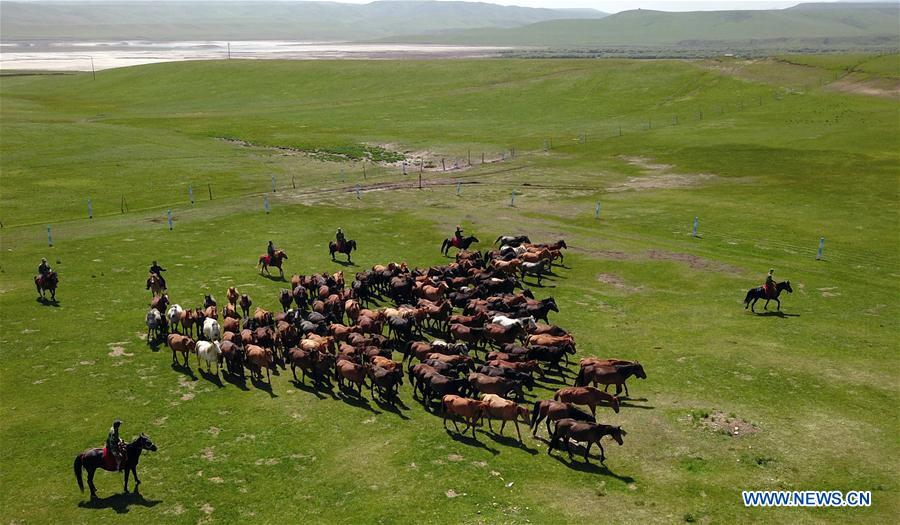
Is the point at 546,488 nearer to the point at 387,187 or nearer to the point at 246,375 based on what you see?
the point at 246,375

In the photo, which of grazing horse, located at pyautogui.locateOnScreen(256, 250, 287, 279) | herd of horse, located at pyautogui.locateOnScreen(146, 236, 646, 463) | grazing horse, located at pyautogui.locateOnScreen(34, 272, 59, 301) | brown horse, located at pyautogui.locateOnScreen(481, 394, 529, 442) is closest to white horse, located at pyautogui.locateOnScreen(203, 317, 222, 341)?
herd of horse, located at pyautogui.locateOnScreen(146, 236, 646, 463)

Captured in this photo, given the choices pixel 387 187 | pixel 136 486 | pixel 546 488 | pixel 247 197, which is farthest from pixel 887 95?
pixel 136 486

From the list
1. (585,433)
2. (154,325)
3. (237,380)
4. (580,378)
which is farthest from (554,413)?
(154,325)

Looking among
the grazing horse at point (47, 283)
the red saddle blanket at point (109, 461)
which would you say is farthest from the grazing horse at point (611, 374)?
the grazing horse at point (47, 283)

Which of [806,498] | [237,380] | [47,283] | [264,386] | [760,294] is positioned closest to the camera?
[806,498]

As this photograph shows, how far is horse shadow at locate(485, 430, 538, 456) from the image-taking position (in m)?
20.3

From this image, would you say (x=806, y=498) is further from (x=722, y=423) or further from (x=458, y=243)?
(x=458, y=243)

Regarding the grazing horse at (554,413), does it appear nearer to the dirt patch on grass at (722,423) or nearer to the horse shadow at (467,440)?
the horse shadow at (467,440)

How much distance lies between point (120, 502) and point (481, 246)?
98.6ft

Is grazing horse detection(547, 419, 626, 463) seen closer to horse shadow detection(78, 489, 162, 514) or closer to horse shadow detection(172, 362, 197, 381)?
horse shadow detection(78, 489, 162, 514)

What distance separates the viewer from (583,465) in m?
19.4

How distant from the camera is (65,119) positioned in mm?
102438

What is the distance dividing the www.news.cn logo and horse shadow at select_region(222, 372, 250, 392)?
16.9m

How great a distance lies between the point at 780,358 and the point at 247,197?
1776 inches
